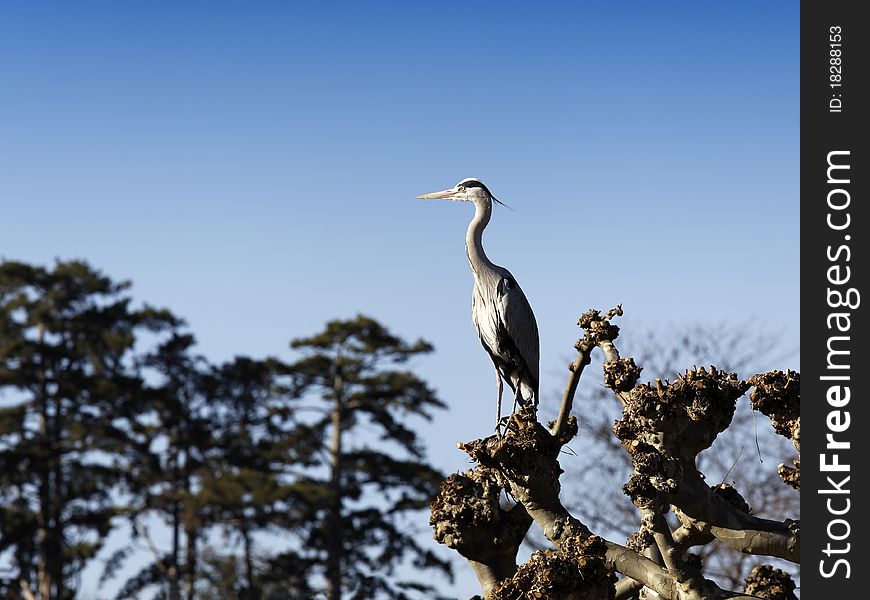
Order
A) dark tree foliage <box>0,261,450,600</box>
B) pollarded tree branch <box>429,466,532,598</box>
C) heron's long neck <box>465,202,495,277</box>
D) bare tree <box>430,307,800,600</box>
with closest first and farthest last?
bare tree <box>430,307,800,600</box>
pollarded tree branch <box>429,466,532,598</box>
heron's long neck <box>465,202,495,277</box>
dark tree foliage <box>0,261,450,600</box>

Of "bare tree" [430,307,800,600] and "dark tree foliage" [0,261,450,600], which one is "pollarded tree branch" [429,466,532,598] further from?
"dark tree foliage" [0,261,450,600]

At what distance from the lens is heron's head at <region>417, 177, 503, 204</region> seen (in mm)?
9539

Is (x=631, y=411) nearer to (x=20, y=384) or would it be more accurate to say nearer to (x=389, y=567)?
(x=389, y=567)

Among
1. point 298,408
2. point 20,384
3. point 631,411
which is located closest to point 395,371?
point 298,408

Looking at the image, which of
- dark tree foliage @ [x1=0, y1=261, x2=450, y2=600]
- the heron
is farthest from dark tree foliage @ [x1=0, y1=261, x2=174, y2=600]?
the heron

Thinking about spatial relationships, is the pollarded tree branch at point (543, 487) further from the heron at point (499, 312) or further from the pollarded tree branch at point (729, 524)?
the heron at point (499, 312)

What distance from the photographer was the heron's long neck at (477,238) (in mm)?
9516

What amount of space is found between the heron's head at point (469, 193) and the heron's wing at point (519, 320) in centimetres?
62

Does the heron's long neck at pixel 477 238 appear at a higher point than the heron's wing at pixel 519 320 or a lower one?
higher

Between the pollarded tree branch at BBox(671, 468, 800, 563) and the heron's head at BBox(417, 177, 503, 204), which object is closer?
the pollarded tree branch at BBox(671, 468, 800, 563)

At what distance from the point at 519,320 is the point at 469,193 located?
100 cm

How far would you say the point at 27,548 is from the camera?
98.2 feet

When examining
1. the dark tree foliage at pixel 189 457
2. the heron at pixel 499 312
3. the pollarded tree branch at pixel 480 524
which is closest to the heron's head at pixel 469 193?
the heron at pixel 499 312
